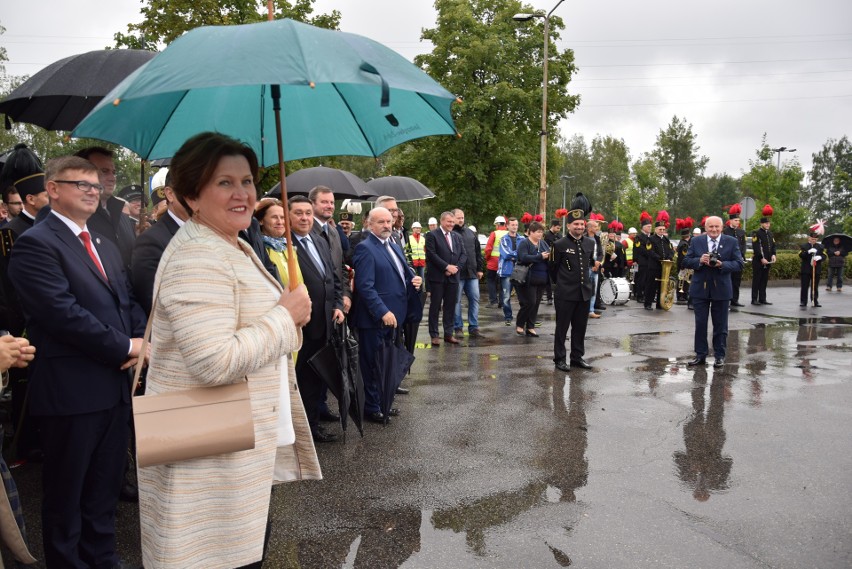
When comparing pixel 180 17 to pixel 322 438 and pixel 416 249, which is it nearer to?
pixel 416 249

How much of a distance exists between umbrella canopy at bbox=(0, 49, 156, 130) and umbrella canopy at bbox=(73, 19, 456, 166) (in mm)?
1239

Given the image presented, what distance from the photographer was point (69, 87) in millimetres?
4184

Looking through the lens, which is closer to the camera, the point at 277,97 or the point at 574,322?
the point at 277,97

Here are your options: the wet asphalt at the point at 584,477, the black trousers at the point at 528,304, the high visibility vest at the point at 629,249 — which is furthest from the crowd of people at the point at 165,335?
the high visibility vest at the point at 629,249

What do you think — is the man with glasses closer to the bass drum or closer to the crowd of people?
the crowd of people

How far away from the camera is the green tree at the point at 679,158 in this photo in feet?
252

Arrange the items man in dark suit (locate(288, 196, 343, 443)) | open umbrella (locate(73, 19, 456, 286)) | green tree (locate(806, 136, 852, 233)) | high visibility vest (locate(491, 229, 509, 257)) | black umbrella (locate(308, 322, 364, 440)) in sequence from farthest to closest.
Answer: green tree (locate(806, 136, 852, 233)), high visibility vest (locate(491, 229, 509, 257)), man in dark suit (locate(288, 196, 343, 443)), black umbrella (locate(308, 322, 364, 440)), open umbrella (locate(73, 19, 456, 286))

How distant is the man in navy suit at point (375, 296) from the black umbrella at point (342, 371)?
58cm

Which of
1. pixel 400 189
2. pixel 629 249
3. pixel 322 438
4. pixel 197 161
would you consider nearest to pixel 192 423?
pixel 197 161

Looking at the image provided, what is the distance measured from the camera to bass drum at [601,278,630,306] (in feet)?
54.9

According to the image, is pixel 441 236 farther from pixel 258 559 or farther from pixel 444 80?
pixel 444 80

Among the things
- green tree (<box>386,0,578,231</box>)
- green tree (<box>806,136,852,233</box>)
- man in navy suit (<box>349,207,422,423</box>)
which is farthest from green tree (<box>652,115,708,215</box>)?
man in navy suit (<box>349,207,422,423</box>)

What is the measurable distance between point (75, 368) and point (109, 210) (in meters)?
1.88

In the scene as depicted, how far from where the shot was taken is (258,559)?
248 centimetres
